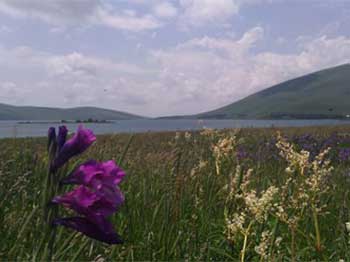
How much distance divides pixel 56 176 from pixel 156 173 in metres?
4.47

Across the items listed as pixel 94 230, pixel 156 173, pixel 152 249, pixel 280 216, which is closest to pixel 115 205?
pixel 94 230

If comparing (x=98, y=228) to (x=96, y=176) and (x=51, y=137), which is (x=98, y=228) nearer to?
(x=96, y=176)

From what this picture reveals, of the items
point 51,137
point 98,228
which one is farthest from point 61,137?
point 98,228

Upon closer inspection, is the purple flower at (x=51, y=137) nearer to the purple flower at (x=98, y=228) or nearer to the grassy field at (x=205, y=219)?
the purple flower at (x=98, y=228)

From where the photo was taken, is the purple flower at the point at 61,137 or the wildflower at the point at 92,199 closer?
the wildflower at the point at 92,199

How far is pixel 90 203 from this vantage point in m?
1.11

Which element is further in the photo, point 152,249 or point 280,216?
point 152,249

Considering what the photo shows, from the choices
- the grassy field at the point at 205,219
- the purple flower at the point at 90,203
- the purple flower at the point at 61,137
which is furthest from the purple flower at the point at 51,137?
the grassy field at the point at 205,219

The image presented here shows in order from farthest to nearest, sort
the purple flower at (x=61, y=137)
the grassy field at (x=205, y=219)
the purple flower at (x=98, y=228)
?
the grassy field at (x=205, y=219), the purple flower at (x=61, y=137), the purple flower at (x=98, y=228)

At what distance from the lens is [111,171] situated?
1.14 metres

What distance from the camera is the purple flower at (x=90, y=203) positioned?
3.65ft

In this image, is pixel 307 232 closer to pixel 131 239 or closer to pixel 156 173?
pixel 131 239

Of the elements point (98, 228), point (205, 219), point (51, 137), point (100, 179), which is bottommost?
point (205, 219)

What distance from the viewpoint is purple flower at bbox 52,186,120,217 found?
1.11 metres
